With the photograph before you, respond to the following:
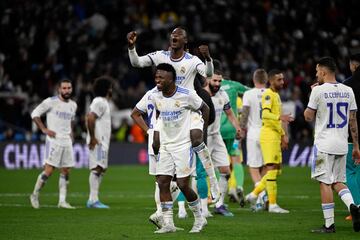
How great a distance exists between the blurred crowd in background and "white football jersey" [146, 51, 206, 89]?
737 inches

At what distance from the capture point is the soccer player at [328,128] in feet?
42.5

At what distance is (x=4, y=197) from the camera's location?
68.4 ft

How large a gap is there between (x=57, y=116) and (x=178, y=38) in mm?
5930

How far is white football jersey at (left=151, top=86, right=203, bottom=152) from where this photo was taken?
12.8 metres

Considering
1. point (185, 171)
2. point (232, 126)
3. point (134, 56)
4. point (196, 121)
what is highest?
point (134, 56)

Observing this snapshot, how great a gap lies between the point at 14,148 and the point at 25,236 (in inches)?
752

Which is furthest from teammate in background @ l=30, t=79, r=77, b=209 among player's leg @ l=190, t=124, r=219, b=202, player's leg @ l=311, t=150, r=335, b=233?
player's leg @ l=311, t=150, r=335, b=233

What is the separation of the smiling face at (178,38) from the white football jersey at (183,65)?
244mm

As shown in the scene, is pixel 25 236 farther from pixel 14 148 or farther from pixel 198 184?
pixel 14 148

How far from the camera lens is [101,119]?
19.0m

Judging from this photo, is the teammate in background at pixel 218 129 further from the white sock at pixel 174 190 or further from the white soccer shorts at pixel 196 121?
the white soccer shorts at pixel 196 121

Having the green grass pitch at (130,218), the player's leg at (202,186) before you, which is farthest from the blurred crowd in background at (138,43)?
the player's leg at (202,186)

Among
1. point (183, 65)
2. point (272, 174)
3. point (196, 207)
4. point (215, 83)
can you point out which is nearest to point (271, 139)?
point (272, 174)

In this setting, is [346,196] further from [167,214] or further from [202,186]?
[202,186]
